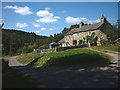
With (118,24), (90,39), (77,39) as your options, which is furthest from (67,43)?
(118,24)

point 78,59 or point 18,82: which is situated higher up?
point 78,59

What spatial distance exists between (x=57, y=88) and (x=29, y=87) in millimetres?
1300

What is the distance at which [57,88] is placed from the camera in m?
4.49

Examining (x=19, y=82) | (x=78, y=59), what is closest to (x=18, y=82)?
(x=19, y=82)

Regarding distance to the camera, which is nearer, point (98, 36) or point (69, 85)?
point (69, 85)

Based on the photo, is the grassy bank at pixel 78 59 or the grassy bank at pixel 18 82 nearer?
the grassy bank at pixel 18 82

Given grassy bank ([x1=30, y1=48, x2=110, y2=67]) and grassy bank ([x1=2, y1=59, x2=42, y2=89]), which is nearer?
grassy bank ([x1=2, y1=59, x2=42, y2=89])

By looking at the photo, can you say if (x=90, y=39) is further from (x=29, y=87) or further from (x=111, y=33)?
(x=29, y=87)

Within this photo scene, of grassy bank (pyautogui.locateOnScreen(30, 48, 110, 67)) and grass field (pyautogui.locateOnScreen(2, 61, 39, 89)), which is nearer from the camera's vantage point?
grass field (pyautogui.locateOnScreen(2, 61, 39, 89))

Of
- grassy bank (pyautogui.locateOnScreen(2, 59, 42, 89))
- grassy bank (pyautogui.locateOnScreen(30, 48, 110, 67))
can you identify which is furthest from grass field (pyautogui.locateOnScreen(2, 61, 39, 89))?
grassy bank (pyautogui.locateOnScreen(30, 48, 110, 67))

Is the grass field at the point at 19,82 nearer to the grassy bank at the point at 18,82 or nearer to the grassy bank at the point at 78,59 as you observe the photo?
the grassy bank at the point at 18,82

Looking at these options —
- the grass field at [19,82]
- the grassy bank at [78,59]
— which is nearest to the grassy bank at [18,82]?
the grass field at [19,82]

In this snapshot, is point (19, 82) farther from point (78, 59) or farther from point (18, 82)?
point (78, 59)

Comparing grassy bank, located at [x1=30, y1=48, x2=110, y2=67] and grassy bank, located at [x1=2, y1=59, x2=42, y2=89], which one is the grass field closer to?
grassy bank, located at [x1=2, y1=59, x2=42, y2=89]
